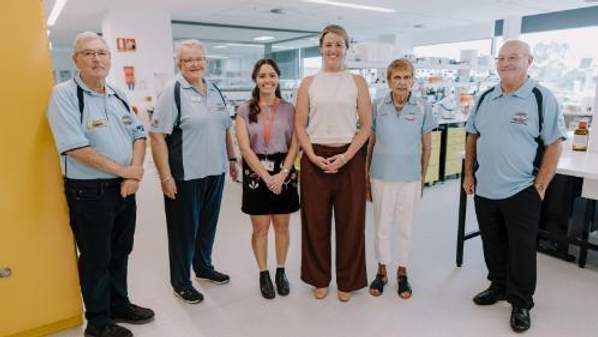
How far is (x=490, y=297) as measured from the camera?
2.46 m

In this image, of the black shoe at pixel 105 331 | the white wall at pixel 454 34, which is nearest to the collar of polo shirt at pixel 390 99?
the black shoe at pixel 105 331

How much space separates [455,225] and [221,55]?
8.56 m

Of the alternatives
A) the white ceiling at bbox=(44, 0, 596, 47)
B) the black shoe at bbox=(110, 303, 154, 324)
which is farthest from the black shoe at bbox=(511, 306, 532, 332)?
the white ceiling at bbox=(44, 0, 596, 47)

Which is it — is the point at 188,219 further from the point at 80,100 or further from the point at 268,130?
the point at 80,100

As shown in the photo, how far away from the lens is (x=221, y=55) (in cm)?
1090

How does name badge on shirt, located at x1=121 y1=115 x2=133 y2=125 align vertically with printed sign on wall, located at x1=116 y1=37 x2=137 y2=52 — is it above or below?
below

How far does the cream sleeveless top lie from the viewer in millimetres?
2254

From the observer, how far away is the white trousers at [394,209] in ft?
8.02

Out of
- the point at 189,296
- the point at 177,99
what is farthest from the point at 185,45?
the point at 189,296

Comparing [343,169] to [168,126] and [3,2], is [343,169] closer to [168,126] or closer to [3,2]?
[168,126]

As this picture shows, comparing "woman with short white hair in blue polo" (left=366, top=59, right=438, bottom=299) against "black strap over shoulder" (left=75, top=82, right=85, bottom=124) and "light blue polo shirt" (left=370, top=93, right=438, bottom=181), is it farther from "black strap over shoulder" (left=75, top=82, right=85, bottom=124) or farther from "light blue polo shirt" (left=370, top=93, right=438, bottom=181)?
"black strap over shoulder" (left=75, top=82, right=85, bottom=124)

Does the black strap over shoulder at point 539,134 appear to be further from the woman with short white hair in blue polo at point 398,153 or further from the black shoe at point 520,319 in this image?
the black shoe at point 520,319

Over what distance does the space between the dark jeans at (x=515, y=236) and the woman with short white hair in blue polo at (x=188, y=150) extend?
1.53m

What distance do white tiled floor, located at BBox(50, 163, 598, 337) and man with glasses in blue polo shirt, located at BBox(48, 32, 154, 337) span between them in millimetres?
357
